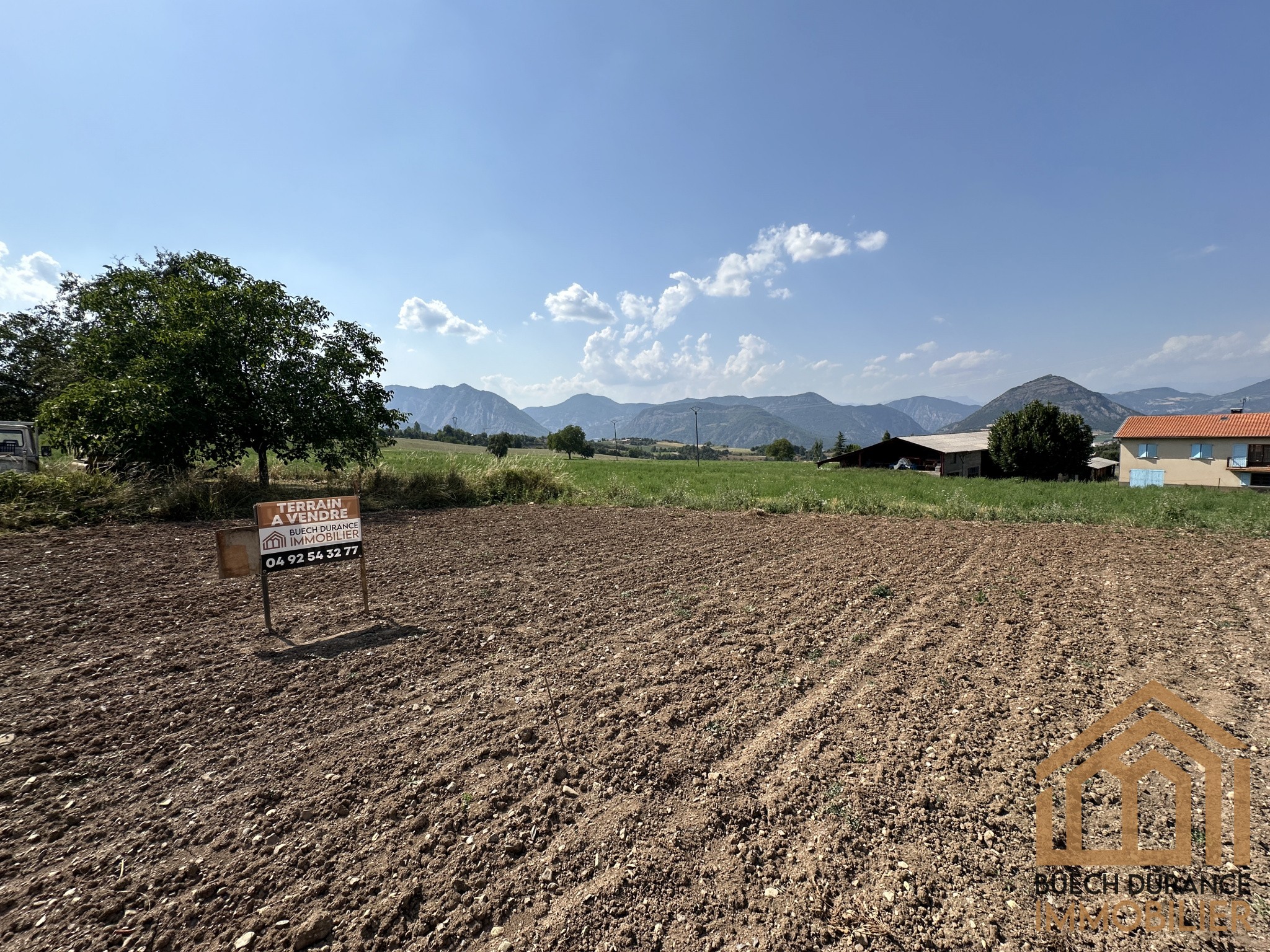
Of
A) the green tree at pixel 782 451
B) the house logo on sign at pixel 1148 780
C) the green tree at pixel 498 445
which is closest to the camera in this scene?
the house logo on sign at pixel 1148 780

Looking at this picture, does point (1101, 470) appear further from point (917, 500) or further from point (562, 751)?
point (562, 751)

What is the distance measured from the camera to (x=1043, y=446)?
123ft

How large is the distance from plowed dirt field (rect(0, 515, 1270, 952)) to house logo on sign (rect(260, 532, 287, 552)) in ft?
2.97

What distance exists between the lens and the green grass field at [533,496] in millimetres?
9422

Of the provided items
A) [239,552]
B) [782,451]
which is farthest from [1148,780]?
[782,451]

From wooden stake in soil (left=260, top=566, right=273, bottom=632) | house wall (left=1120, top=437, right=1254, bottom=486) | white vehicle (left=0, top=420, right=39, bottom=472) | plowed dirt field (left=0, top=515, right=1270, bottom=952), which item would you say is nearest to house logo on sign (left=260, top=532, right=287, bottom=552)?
wooden stake in soil (left=260, top=566, right=273, bottom=632)

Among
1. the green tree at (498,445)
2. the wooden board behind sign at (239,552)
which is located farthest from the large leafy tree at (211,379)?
the green tree at (498,445)

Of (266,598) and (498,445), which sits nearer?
(266,598)

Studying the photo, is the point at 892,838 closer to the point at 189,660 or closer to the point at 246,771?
the point at 246,771

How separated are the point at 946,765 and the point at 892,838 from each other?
0.83 m

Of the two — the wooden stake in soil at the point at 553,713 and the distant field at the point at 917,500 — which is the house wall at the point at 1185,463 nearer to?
the distant field at the point at 917,500

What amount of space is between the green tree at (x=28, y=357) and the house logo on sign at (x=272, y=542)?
26.5m

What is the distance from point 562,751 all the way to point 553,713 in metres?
0.44

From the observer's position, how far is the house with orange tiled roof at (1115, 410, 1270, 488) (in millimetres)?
35656
